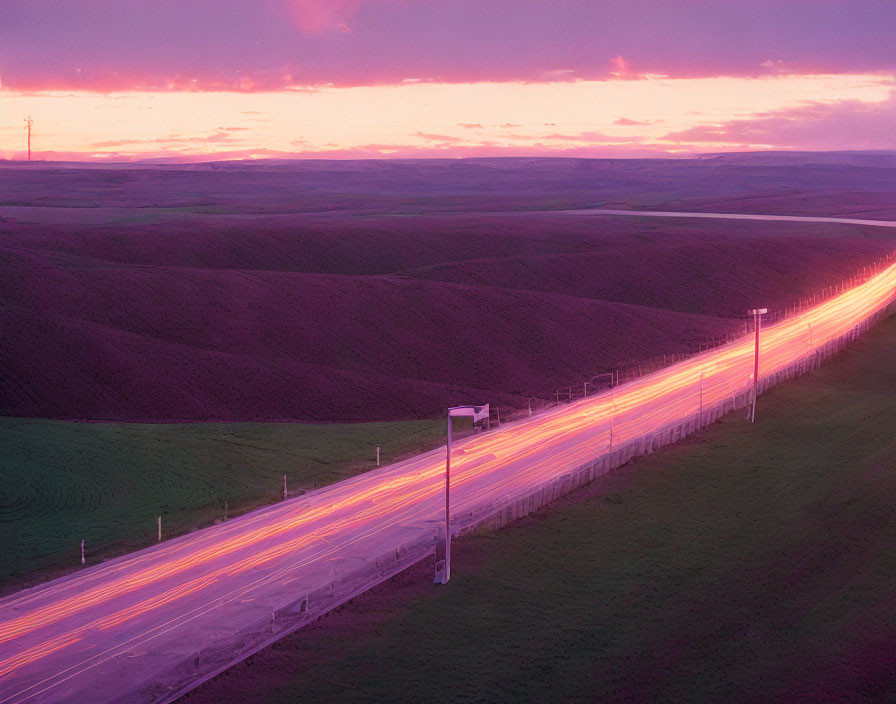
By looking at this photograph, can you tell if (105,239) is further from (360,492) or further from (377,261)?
(360,492)

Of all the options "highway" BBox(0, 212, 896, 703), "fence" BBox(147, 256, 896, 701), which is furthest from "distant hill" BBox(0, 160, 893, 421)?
"highway" BBox(0, 212, 896, 703)

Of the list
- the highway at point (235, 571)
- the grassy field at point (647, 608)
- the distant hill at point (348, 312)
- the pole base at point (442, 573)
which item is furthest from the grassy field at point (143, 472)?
the grassy field at point (647, 608)

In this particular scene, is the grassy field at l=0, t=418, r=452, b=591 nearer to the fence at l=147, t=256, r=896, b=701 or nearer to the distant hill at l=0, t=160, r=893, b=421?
the fence at l=147, t=256, r=896, b=701

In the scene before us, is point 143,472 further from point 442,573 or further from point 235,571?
point 442,573

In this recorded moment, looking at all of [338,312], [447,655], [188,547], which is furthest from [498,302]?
[447,655]

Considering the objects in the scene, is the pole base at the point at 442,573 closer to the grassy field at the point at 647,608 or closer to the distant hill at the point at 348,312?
the grassy field at the point at 647,608

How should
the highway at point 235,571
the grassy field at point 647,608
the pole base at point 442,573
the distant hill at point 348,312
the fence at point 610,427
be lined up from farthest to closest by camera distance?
the distant hill at point 348,312
the pole base at point 442,573
the fence at point 610,427
the grassy field at point 647,608
the highway at point 235,571
